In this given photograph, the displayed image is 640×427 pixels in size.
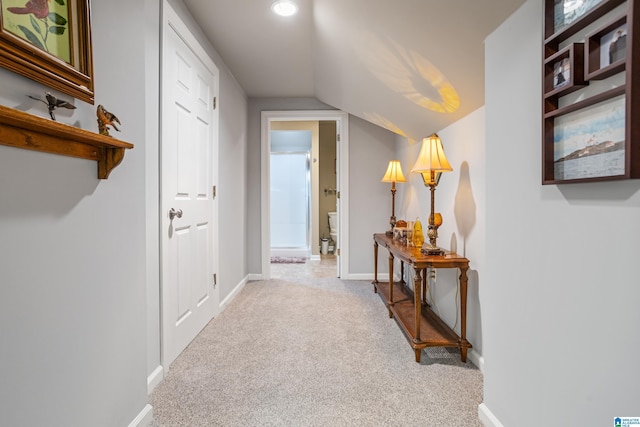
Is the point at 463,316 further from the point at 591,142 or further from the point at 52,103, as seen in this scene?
the point at 52,103

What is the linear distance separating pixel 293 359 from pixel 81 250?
1.39 meters

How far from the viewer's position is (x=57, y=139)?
0.96m

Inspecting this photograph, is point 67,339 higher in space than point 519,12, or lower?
lower

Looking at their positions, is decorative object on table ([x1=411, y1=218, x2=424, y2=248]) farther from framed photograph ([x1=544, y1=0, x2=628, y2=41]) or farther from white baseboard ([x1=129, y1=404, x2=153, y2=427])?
white baseboard ([x1=129, y1=404, x2=153, y2=427])

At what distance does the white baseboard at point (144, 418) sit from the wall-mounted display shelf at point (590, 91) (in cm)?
180

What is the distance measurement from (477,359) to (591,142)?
152 centimetres

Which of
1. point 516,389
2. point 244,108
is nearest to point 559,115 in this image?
point 516,389

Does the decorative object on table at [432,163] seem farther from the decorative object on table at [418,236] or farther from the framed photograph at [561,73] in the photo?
the framed photograph at [561,73]

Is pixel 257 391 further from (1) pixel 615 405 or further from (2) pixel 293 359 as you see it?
(1) pixel 615 405

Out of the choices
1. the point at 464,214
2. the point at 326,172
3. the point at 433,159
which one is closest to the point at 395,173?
the point at 433,159

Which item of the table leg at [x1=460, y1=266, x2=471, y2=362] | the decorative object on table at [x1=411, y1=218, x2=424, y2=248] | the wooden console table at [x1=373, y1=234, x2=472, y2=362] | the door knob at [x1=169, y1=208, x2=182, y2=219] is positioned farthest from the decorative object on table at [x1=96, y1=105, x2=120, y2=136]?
the decorative object on table at [x1=411, y1=218, x2=424, y2=248]

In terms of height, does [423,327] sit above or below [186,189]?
below

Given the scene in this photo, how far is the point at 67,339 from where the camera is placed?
39.5 inches

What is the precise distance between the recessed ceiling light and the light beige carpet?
7.48 ft
